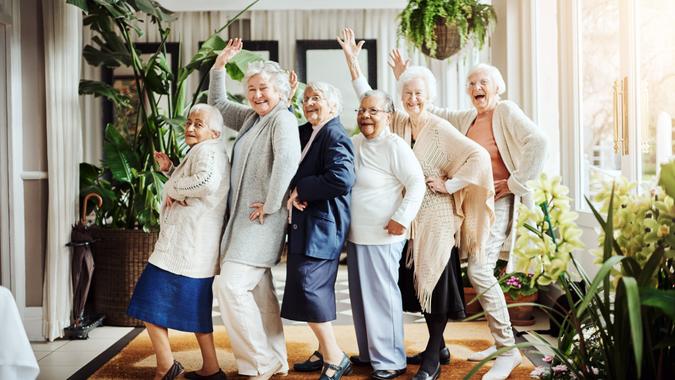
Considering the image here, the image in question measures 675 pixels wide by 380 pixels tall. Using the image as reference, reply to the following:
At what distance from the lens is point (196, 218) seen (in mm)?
2986

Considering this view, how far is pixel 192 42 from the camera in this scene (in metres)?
8.38

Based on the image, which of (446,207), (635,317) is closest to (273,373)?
(446,207)

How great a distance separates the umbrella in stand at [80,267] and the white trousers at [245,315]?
61.6 inches

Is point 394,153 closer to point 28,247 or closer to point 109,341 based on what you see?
point 109,341

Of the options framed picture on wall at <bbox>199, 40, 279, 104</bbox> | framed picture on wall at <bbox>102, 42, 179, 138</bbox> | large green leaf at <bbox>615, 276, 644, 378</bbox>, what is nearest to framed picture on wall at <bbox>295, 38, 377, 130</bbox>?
framed picture on wall at <bbox>199, 40, 279, 104</bbox>

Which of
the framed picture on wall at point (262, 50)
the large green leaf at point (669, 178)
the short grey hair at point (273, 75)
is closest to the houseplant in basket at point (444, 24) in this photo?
the short grey hair at point (273, 75)

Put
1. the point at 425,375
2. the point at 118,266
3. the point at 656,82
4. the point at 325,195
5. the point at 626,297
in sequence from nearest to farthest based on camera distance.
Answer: the point at 626,297, the point at 325,195, the point at 425,375, the point at 656,82, the point at 118,266

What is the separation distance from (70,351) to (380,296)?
1.84 m

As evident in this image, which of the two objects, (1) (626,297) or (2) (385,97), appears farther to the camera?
(2) (385,97)

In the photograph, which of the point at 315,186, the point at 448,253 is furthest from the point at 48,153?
the point at 448,253

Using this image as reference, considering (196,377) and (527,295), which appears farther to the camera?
(527,295)

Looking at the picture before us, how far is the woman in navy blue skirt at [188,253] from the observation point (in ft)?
9.67

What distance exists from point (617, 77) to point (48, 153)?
3.19 m

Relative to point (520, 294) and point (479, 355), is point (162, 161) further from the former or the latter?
point (520, 294)
